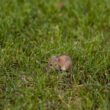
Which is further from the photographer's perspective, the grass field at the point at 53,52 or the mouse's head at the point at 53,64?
the mouse's head at the point at 53,64

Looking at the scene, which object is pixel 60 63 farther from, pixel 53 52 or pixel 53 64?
pixel 53 52

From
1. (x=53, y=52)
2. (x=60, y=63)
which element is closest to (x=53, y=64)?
(x=60, y=63)

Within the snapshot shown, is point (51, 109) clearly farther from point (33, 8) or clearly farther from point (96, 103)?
point (33, 8)

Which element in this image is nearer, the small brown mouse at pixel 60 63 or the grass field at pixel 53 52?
the grass field at pixel 53 52

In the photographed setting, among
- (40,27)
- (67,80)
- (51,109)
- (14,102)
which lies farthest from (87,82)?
(40,27)
